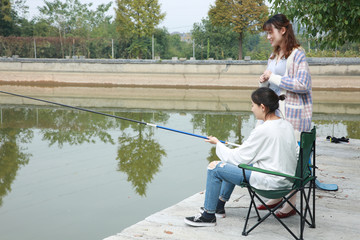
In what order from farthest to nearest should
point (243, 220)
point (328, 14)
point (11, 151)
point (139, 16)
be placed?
point (139, 16), point (11, 151), point (328, 14), point (243, 220)

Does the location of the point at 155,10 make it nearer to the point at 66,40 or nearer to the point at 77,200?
the point at 66,40

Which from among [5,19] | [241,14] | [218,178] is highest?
[5,19]

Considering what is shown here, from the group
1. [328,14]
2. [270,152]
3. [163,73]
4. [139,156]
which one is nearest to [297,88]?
[270,152]

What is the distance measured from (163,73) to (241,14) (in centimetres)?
760

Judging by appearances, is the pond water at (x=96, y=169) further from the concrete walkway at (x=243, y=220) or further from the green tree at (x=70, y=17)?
the green tree at (x=70, y=17)

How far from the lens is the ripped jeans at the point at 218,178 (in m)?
3.66

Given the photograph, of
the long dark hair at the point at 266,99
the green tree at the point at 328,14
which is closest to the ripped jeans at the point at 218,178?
the long dark hair at the point at 266,99

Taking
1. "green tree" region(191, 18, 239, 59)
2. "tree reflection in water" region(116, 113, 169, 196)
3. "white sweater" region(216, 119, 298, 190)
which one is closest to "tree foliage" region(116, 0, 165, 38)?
"green tree" region(191, 18, 239, 59)

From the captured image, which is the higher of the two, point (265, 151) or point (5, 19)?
point (5, 19)

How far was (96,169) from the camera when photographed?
24.8 feet

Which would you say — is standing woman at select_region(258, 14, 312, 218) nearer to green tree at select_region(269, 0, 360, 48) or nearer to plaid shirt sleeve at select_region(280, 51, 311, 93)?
plaid shirt sleeve at select_region(280, 51, 311, 93)

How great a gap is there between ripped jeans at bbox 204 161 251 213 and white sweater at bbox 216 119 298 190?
112mm

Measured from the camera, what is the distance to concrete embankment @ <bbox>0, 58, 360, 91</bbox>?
26.8 metres

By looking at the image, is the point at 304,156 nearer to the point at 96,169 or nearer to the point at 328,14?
the point at 328,14
